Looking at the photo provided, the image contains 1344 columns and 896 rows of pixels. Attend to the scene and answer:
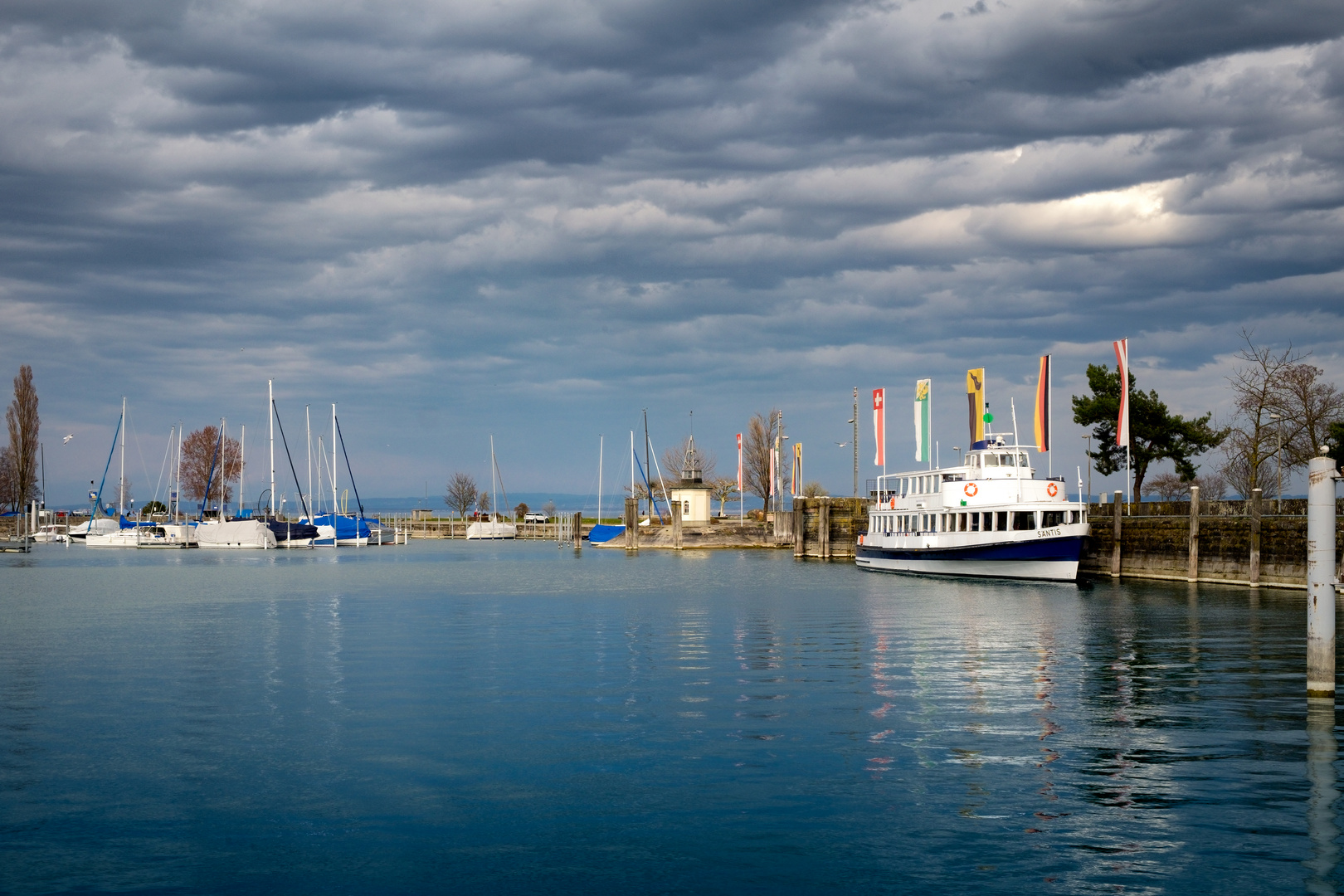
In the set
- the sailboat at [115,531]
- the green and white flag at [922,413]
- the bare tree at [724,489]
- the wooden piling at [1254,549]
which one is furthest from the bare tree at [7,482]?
the wooden piling at [1254,549]

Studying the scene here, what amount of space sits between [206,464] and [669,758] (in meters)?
138

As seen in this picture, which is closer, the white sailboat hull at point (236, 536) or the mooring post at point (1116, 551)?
the mooring post at point (1116, 551)

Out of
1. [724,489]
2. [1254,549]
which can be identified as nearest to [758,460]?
[724,489]

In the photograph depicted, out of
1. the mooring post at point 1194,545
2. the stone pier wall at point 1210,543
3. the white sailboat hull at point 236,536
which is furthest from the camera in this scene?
the white sailboat hull at point 236,536

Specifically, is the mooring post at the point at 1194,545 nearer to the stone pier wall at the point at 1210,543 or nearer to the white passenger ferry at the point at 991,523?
the stone pier wall at the point at 1210,543

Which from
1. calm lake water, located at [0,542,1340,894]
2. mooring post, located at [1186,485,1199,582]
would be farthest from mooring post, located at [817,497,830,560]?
calm lake water, located at [0,542,1340,894]

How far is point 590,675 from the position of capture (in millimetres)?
27828

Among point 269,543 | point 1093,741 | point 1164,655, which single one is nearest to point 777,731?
point 1093,741

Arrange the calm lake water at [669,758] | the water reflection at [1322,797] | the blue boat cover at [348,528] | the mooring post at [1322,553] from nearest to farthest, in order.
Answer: the water reflection at [1322,797] < the calm lake water at [669,758] < the mooring post at [1322,553] < the blue boat cover at [348,528]

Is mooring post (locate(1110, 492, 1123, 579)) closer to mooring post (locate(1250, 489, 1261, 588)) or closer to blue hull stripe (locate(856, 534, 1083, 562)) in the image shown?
blue hull stripe (locate(856, 534, 1083, 562))

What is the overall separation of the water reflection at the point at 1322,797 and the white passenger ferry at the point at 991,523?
3764cm

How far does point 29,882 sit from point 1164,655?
26.7 meters

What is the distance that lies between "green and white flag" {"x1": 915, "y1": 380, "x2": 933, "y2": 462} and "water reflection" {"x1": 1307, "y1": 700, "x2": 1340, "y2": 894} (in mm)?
56923

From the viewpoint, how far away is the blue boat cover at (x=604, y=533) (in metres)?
129
